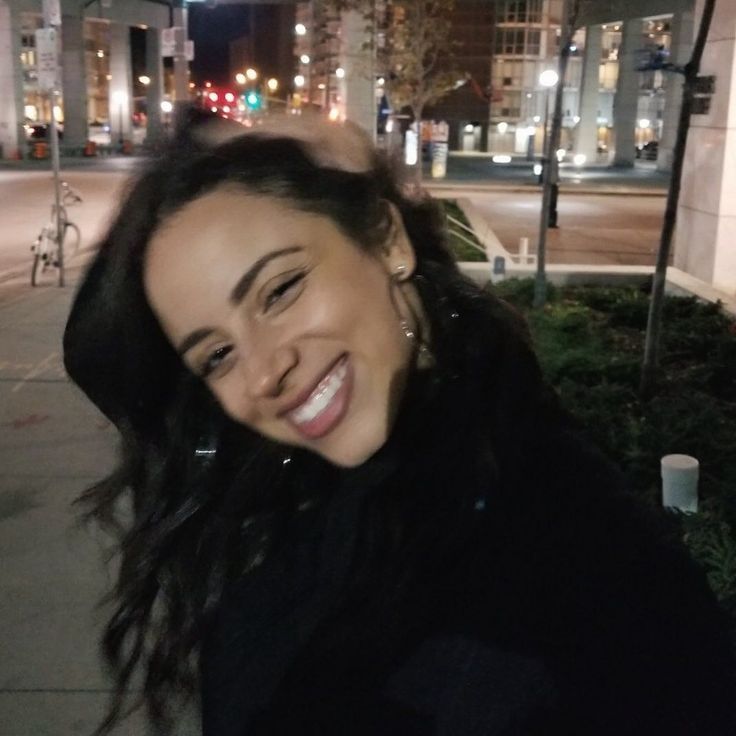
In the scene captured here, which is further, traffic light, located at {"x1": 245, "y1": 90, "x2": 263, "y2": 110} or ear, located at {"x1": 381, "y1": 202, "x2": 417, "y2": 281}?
traffic light, located at {"x1": 245, "y1": 90, "x2": 263, "y2": 110}

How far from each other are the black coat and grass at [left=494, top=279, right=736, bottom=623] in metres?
1.22

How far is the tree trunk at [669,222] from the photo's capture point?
21.0 ft

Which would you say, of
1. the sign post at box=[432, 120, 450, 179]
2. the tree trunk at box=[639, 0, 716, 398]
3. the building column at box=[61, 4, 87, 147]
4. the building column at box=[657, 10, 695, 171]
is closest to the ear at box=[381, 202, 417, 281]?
the tree trunk at box=[639, 0, 716, 398]

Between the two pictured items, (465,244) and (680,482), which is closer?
(680,482)

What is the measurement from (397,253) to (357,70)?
28.7 metres

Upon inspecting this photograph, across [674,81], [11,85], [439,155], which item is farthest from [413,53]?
[11,85]

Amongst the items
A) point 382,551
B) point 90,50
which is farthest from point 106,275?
point 90,50

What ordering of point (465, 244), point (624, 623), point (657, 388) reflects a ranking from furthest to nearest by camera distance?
point (465, 244) → point (657, 388) → point (624, 623)

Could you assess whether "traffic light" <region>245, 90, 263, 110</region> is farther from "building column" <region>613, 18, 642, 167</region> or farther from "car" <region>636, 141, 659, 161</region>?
"car" <region>636, 141, 659, 161</region>

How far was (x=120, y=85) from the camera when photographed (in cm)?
4606

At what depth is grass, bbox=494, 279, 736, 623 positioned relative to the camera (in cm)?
412

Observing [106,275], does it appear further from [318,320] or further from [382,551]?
[382,551]

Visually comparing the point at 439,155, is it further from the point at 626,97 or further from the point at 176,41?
the point at 626,97

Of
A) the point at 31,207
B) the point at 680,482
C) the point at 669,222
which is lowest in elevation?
the point at 31,207
